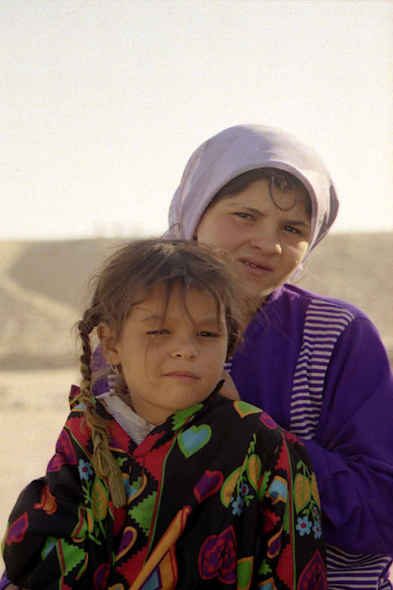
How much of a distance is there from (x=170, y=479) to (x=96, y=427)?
310 mm

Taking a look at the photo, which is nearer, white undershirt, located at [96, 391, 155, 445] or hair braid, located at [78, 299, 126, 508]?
hair braid, located at [78, 299, 126, 508]

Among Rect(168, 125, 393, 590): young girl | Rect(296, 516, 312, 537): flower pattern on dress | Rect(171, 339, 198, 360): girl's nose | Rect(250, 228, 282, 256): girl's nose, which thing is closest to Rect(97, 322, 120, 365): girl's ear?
Rect(171, 339, 198, 360): girl's nose

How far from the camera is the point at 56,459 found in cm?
238

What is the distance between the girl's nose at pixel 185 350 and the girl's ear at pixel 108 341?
299 millimetres

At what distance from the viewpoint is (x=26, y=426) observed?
385 inches

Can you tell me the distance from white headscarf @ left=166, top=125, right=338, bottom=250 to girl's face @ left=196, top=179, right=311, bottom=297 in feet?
0.25

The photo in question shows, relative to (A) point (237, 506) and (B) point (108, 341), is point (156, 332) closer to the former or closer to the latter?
(B) point (108, 341)

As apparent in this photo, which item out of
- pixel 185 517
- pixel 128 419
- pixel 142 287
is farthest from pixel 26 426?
pixel 185 517

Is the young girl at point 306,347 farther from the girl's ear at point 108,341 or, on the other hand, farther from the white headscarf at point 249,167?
the girl's ear at point 108,341

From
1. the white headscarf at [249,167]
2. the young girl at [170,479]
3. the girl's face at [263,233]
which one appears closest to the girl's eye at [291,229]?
the girl's face at [263,233]

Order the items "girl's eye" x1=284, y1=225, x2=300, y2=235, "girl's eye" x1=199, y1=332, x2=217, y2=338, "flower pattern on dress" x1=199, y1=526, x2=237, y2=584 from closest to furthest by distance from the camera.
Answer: "flower pattern on dress" x1=199, y1=526, x2=237, y2=584 → "girl's eye" x1=199, y1=332, x2=217, y2=338 → "girl's eye" x1=284, y1=225, x2=300, y2=235

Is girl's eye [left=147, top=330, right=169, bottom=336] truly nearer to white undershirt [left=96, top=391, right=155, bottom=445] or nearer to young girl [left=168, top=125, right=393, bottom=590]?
white undershirt [left=96, top=391, right=155, bottom=445]

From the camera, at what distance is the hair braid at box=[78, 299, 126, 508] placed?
2280mm

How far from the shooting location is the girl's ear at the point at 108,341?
253 cm
